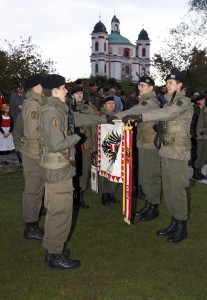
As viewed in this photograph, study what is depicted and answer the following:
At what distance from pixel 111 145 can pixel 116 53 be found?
377ft

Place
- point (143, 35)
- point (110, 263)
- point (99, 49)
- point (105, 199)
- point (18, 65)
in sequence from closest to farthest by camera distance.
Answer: point (110, 263) → point (105, 199) → point (18, 65) → point (99, 49) → point (143, 35)

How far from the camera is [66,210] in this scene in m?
4.52

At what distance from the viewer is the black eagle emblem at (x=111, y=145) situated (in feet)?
20.0

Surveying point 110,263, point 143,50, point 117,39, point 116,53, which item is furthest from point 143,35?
point 110,263

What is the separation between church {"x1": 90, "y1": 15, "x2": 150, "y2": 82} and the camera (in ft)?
366

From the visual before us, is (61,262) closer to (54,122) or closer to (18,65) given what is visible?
(54,122)

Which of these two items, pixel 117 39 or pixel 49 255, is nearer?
pixel 49 255

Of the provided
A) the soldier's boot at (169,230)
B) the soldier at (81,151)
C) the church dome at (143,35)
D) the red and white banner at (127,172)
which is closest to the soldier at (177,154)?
the soldier's boot at (169,230)

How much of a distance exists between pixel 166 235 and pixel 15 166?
6.44 meters

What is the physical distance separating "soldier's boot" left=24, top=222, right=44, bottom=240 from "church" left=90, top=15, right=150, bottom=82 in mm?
103782

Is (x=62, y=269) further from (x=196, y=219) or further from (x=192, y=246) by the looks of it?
(x=196, y=219)

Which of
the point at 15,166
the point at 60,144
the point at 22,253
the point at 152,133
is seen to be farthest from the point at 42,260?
the point at 15,166

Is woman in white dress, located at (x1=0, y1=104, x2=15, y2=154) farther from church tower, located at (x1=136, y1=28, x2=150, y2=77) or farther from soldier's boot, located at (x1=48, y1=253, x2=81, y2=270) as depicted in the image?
church tower, located at (x1=136, y1=28, x2=150, y2=77)

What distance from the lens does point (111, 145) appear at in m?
6.26
